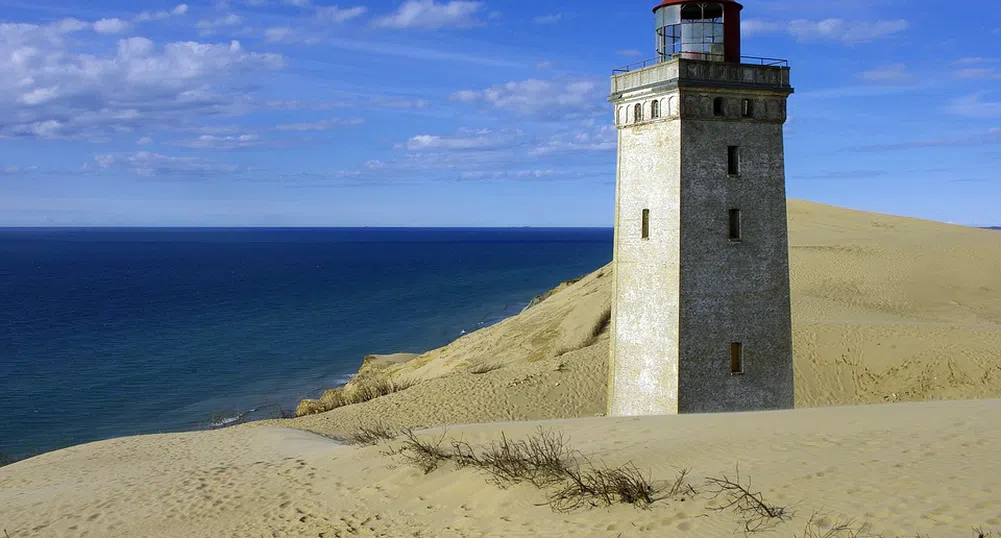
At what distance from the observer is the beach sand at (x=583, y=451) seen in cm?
897

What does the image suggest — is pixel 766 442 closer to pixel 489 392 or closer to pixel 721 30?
pixel 721 30

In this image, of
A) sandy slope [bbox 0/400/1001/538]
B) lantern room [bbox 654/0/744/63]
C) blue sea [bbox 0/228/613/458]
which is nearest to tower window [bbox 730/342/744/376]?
sandy slope [bbox 0/400/1001/538]

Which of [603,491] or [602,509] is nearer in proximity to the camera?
[602,509]

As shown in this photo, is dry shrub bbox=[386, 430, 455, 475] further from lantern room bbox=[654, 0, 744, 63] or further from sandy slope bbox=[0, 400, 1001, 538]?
lantern room bbox=[654, 0, 744, 63]

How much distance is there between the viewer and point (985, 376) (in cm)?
2366

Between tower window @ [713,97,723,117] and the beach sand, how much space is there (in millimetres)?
5760

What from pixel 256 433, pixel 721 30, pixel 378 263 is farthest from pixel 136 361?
pixel 378 263

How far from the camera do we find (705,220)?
16016 mm

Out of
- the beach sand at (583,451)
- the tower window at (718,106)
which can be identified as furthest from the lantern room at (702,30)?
the beach sand at (583,451)

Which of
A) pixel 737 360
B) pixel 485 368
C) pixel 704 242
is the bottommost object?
pixel 485 368

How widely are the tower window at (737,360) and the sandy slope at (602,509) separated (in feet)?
7.37

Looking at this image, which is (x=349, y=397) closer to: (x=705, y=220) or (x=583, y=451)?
(x=705, y=220)

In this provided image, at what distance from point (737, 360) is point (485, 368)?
504 inches

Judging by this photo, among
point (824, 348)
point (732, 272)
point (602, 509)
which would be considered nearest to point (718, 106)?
point (732, 272)
